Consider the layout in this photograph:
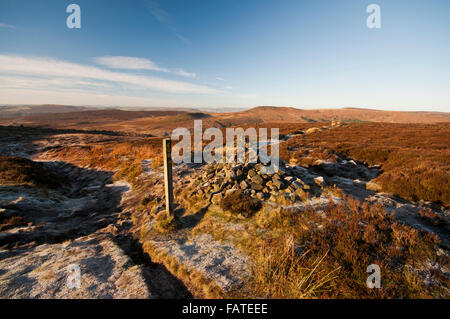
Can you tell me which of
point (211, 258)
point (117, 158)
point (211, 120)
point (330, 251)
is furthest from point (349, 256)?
point (211, 120)

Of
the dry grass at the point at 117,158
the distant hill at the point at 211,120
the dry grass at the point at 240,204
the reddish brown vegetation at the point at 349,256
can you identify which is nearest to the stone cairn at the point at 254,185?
the dry grass at the point at 240,204

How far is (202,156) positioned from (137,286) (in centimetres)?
1365

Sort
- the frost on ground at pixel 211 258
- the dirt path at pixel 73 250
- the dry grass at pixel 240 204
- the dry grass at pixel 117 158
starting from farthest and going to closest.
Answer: the dry grass at pixel 117 158
the dry grass at pixel 240 204
the frost on ground at pixel 211 258
the dirt path at pixel 73 250

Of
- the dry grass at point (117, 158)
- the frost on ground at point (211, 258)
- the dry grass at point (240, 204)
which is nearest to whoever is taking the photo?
the frost on ground at point (211, 258)

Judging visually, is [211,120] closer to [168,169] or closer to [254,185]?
[254,185]

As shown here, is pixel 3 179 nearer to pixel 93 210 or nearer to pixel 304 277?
pixel 93 210

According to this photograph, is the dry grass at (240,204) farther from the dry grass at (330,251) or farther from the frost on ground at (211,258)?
the frost on ground at (211,258)

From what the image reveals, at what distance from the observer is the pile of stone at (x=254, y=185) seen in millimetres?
7418

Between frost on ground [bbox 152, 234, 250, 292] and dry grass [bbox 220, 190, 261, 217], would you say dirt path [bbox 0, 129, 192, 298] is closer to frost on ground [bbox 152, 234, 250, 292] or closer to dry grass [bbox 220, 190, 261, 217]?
frost on ground [bbox 152, 234, 250, 292]

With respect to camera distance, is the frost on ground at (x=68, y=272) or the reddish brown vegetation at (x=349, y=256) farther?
the frost on ground at (x=68, y=272)

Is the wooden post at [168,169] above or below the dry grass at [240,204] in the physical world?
A: above

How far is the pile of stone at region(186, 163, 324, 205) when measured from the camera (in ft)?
24.3
